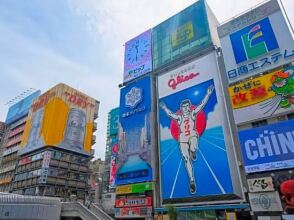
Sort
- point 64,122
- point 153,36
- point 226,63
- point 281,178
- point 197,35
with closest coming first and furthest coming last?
point 281,178 → point 226,63 → point 197,35 → point 153,36 → point 64,122

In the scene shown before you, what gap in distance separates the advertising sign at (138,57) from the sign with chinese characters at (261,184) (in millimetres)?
23501

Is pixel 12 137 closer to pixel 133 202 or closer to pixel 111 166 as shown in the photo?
pixel 111 166

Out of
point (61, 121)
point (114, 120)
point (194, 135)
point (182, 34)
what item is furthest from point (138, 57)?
point (61, 121)

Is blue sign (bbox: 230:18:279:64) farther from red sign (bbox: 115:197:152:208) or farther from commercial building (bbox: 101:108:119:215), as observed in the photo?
commercial building (bbox: 101:108:119:215)

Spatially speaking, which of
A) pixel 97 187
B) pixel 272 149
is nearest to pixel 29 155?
pixel 97 187

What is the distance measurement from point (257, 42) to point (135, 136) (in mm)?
20124

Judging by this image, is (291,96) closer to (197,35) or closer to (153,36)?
(197,35)

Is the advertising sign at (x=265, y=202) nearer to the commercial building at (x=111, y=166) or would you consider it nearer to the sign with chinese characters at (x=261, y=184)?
the sign with chinese characters at (x=261, y=184)

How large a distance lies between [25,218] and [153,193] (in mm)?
14648

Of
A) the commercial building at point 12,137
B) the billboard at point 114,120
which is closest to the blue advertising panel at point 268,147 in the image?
the billboard at point 114,120

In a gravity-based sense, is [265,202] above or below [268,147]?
below

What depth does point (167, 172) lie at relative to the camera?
108ft

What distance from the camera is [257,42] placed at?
2964 centimetres

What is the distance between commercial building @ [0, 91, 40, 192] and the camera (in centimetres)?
7006
